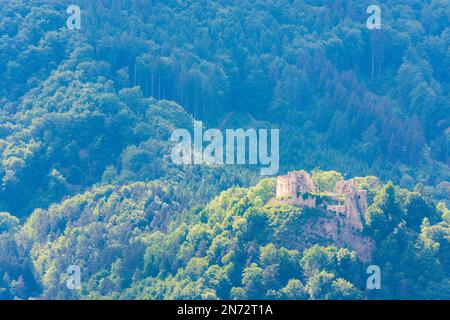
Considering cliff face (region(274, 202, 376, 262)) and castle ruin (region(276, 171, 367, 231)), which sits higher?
→ castle ruin (region(276, 171, 367, 231))

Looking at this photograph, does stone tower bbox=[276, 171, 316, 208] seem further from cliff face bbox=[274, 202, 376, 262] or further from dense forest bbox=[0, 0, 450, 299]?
dense forest bbox=[0, 0, 450, 299]

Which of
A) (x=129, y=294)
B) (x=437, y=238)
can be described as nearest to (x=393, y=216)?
(x=437, y=238)

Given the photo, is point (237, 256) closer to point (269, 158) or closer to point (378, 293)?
point (378, 293)

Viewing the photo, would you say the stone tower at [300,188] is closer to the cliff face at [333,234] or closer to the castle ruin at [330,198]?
the castle ruin at [330,198]

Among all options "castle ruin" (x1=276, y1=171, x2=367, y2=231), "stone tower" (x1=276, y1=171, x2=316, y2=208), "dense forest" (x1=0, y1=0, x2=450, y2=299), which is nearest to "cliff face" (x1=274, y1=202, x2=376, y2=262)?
"dense forest" (x1=0, y1=0, x2=450, y2=299)

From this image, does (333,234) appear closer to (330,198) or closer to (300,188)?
(330,198)

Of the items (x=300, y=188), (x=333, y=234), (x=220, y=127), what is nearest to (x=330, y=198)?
(x=300, y=188)
